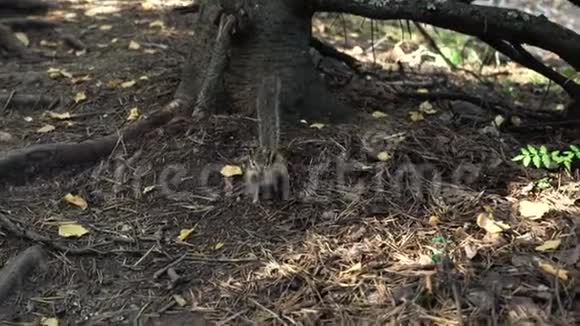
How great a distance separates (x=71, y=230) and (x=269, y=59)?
58.6 inches

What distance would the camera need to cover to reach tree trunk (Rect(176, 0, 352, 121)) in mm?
3959

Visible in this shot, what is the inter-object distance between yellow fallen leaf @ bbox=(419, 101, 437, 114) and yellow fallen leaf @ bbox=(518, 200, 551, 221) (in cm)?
132

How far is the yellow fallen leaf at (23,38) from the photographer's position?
19.9ft

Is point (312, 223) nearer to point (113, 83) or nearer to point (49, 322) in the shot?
point (49, 322)

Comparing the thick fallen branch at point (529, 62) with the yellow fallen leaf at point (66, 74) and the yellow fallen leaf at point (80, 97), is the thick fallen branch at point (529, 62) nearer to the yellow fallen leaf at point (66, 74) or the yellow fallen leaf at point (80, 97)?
the yellow fallen leaf at point (80, 97)

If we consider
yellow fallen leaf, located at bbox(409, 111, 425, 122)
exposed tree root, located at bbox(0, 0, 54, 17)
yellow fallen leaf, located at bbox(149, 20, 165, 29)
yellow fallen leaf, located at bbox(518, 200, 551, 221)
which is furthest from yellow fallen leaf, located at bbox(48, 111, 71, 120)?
yellow fallen leaf, located at bbox(518, 200, 551, 221)

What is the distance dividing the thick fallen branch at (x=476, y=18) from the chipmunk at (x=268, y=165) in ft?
2.60

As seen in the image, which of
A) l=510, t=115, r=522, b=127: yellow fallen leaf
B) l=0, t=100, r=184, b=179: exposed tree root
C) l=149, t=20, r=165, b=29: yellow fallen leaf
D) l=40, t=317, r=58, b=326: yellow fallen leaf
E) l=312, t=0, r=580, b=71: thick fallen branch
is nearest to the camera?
l=40, t=317, r=58, b=326: yellow fallen leaf

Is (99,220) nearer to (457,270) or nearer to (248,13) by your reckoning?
(248,13)

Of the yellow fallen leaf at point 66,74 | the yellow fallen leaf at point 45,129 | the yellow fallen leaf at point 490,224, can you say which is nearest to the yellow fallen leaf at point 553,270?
the yellow fallen leaf at point 490,224

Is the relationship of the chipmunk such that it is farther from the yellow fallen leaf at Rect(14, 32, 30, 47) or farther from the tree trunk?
the yellow fallen leaf at Rect(14, 32, 30, 47)

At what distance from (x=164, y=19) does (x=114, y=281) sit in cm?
428

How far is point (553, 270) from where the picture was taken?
274 centimetres

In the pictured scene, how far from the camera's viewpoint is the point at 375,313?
2.68 m
